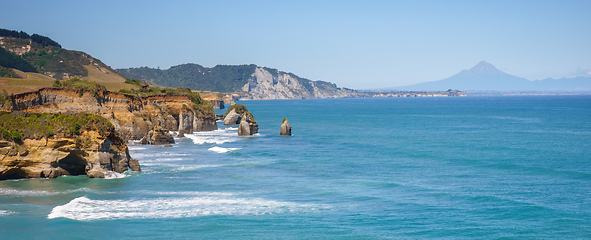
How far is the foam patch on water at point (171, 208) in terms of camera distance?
97.7 ft

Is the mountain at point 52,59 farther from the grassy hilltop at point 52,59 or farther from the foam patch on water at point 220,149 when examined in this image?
the foam patch on water at point 220,149

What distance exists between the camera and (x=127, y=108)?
72.8m

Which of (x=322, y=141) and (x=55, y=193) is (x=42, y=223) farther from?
(x=322, y=141)

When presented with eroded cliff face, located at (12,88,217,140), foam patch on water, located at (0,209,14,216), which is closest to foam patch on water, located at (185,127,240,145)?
eroded cliff face, located at (12,88,217,140)

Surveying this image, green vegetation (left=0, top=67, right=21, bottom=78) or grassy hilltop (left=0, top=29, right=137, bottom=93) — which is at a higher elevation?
grassy hilltop (left=0, top=29, right=137, bottom=93)

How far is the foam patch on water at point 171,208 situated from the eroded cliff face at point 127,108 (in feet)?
95.8

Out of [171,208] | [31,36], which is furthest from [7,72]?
[171,208]

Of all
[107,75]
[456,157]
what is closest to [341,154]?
[456,157]

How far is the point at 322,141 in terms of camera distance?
75688 mm

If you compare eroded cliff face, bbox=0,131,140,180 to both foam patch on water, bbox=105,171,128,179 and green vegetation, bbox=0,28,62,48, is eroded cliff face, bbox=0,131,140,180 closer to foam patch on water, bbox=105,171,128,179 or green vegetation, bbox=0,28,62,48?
foam patch on water, bbox=105,171,128,179

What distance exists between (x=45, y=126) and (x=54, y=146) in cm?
188

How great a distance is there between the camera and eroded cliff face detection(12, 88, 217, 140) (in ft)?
206

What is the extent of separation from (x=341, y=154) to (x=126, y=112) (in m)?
31.7

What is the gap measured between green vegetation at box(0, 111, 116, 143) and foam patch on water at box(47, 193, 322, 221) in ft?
26.4
